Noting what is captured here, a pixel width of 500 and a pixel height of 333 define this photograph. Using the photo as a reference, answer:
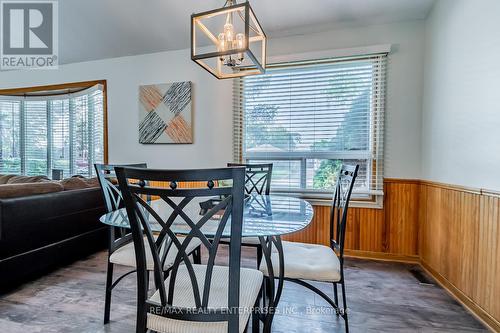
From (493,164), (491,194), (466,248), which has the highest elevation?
(493,164)

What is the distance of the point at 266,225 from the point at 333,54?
225cm

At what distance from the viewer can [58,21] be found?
10.2 ft

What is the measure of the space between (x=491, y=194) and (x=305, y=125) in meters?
1.70

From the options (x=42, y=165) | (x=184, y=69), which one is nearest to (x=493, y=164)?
(x=184, y=69)

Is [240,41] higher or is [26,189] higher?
[240,41]

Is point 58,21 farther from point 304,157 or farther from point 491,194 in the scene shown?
point 491,194

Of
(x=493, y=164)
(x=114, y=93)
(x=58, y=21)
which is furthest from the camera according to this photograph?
(x=114, y=93)

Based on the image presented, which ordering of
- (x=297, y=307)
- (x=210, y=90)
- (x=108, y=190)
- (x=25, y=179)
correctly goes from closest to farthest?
(x=108, y=190)
(x=297, y=307)
(x=25, y=179)
(x=210, y=90)

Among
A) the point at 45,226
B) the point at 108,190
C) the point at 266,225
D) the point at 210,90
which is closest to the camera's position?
the point at 266,225

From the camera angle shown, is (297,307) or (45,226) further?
(45,226)

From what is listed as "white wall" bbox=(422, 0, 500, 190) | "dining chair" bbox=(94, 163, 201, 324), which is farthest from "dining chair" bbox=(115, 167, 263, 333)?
"white wall" bbox=(422, 0, 500, 190)

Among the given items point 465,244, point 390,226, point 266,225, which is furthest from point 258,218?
point 390,226

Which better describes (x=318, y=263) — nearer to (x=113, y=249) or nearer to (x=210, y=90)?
(x=113, y=249)

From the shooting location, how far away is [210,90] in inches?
126
